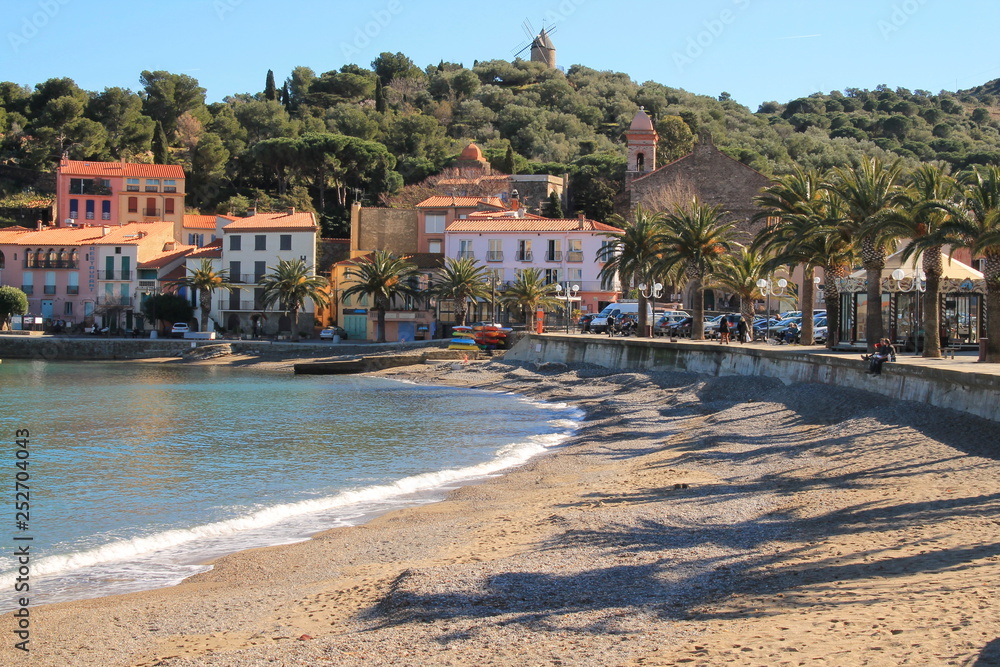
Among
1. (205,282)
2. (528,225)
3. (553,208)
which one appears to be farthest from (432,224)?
(205,282)

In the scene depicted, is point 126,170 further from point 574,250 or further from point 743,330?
point 743,330

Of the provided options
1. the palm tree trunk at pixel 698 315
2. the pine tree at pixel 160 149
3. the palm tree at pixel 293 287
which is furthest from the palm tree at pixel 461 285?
the pine tree at pixel 160 149

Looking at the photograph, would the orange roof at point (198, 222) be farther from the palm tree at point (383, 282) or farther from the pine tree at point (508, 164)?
the pine tree at point (508, 164)

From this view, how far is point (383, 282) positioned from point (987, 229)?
155 feet

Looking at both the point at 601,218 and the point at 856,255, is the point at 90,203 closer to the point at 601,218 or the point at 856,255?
the point at 601,218

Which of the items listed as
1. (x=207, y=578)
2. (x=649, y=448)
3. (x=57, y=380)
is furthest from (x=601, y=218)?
(x=207, y=578)

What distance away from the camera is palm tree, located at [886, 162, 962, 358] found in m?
24.6

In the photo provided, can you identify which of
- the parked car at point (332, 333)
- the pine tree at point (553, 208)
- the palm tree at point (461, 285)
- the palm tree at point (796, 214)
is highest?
the pine tree at point (553, 208)

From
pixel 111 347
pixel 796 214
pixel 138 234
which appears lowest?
pixel 111 347

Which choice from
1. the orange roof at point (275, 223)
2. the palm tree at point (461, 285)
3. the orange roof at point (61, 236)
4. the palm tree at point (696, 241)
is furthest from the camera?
the orange roof at point (61, 236)

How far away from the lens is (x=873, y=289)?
2981cm

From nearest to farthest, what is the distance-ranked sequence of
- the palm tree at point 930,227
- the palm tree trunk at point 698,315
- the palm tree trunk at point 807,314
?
the palm tree at point 930,227, the palm tree trunk at point 807,314, the palm tree trunk at point 698,315

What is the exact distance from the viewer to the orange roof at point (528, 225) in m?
71.4

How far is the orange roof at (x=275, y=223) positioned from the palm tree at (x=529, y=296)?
18.9 meters
